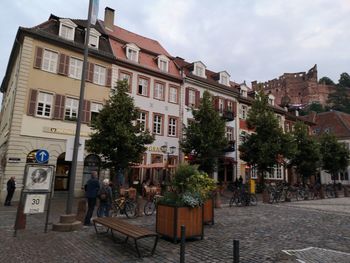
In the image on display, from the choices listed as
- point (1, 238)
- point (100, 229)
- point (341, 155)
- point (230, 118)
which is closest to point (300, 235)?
point (100, 229)

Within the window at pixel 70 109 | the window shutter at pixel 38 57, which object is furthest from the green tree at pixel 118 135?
the window shutter at pixel 38 57

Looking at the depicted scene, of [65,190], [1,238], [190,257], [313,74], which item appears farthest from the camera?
[313,74]

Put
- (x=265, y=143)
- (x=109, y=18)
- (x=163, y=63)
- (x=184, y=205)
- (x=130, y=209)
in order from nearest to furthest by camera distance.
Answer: (x=184, y=205)
(x=130, y=209)
(x=265, y=143)
(x=163, y=63)
(x=109, y=18)

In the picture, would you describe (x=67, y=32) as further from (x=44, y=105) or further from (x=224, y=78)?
(x=224, y=78)

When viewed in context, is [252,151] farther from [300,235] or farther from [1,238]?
[1,238]

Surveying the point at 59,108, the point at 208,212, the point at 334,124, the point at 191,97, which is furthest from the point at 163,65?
the point at 334,124

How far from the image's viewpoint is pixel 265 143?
27453 millimetres

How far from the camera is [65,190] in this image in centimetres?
2295

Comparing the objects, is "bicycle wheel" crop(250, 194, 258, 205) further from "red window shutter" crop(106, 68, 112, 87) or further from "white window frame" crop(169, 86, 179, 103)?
"red window shutter" crop(106, 68, 112, 87)

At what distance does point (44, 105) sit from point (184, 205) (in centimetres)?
1672

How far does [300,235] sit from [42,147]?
17631 millimetres

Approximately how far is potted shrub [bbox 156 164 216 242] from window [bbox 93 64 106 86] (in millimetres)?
17273

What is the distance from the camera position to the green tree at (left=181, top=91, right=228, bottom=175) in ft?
82.0

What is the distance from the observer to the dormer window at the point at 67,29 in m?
23.6
